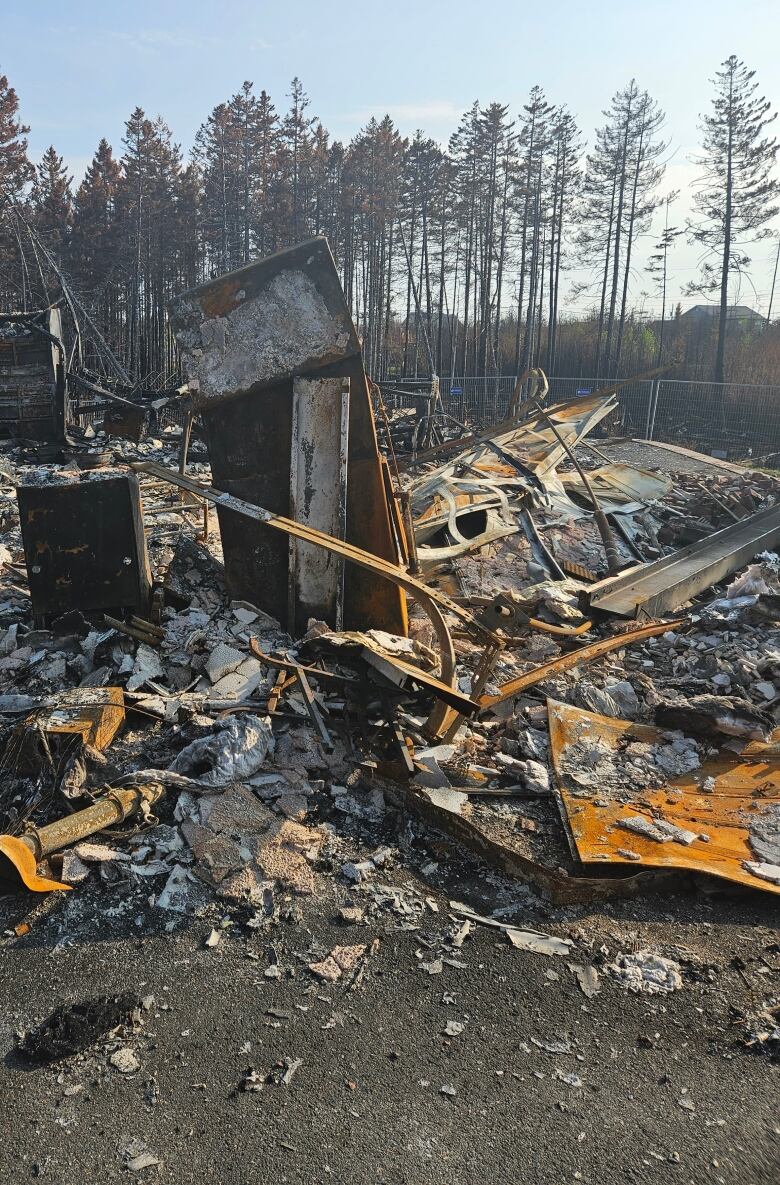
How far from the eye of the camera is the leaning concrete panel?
4.75m

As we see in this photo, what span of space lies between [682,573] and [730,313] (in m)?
37.0

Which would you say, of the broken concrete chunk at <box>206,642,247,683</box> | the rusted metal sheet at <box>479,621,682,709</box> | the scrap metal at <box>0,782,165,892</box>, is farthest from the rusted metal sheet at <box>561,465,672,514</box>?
the scrap metal at <box>0,782,165,892</box>

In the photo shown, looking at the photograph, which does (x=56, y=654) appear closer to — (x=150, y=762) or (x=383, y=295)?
(x=150, y=762)

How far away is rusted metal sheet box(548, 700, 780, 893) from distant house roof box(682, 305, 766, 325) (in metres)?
32.2

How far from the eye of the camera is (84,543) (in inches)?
190

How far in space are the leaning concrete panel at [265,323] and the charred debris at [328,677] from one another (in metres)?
0.01

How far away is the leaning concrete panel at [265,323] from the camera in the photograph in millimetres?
4746

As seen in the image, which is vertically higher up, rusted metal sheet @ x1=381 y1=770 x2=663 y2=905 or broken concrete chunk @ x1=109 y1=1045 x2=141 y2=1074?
rusted metal sheet @ x1=381 y1=770 x2=663 y2=905

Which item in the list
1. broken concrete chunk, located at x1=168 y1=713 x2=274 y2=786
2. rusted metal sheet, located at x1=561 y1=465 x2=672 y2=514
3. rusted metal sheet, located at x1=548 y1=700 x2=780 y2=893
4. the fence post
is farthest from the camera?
the fence post

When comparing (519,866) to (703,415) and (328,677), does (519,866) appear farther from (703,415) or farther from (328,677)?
(703,415)

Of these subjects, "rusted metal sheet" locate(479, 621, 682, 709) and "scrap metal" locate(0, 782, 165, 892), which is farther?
"rusted metal sheet" locate(479, 621, 682, 709)

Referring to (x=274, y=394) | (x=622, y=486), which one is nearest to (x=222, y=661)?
(x=274, y=394)

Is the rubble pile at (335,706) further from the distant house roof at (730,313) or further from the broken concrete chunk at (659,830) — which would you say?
the distant house roof at (730,313)

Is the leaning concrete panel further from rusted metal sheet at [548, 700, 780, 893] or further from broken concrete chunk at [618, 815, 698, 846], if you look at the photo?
broken concrete chunk at [618, 815, 698, 846]
